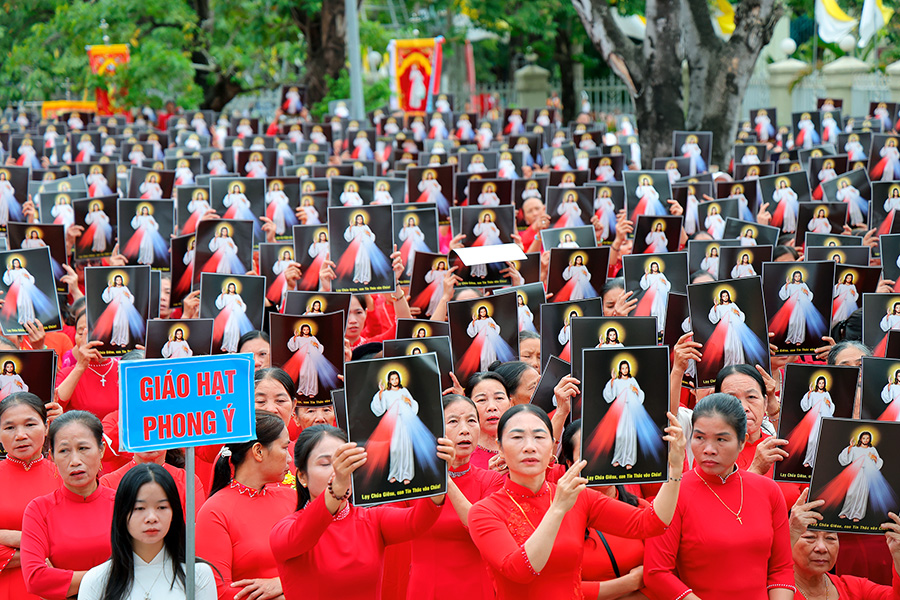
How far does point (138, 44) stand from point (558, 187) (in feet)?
57.3

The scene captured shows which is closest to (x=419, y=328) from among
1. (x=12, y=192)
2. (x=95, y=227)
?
(x=95, y=227)

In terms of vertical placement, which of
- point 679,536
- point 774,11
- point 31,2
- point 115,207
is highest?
point 31,2

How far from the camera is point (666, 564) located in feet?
14.1

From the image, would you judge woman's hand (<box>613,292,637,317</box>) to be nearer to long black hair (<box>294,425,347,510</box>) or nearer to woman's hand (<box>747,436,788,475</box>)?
woman's hand (<box>747,436,788,475</box>)

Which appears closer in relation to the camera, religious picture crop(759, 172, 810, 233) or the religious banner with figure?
religious picture crop(759, 172, 810, 233)

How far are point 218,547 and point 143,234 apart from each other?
513 centimetres

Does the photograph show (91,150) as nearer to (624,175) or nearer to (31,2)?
(624,175)

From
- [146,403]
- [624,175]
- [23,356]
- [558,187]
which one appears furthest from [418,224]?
[146,403]

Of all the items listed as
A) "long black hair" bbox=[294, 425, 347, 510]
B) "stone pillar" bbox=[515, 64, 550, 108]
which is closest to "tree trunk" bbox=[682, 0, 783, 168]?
"long black hair" bbox=[294, 425, 347, 510]

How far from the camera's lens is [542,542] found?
373cm

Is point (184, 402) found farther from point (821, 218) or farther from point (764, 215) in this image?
point (764, 215)

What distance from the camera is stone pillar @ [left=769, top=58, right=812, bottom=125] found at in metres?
27.0

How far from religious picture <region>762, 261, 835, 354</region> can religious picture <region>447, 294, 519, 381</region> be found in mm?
1676

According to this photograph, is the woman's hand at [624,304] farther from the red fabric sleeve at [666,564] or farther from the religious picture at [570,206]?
the religious picture at [570,206]
